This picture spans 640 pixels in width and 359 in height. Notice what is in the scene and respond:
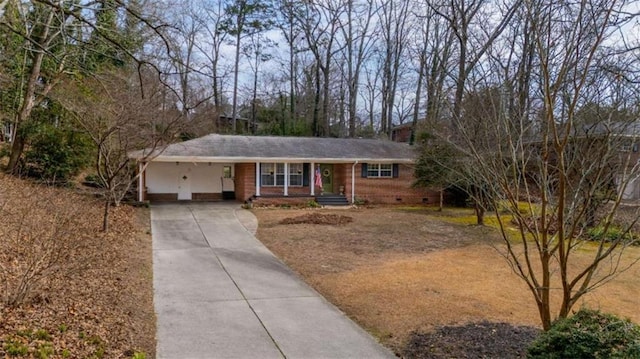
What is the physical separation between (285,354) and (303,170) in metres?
17.8

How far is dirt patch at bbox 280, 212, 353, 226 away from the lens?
16.4 meters

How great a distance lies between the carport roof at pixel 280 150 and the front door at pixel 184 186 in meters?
1.74

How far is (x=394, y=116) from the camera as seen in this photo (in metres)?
41.9

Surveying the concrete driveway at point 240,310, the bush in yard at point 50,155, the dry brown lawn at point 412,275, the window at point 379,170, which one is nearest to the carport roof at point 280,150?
the window at point 379,170

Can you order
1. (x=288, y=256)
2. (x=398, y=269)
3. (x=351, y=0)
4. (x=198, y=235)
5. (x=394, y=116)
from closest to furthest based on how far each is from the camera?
(x=398, y=269) → (x=288, y=256) → (x=198, y=235) → (x=351, y=0) → (x=394, y=116)

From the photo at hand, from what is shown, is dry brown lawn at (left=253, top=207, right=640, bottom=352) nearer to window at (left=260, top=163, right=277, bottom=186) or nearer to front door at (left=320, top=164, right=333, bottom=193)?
window at (left=260, top=163, right=277, bottom=186)

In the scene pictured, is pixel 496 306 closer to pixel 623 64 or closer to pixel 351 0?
pixel 623 64

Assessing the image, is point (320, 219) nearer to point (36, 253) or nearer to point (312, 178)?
point (312, 178)

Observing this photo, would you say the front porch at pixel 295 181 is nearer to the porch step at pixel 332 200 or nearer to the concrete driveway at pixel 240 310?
the porch step at pixel 332 200

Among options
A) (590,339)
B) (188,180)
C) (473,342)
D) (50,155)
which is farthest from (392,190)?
(590,339)

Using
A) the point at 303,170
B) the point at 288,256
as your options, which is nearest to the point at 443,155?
the point at 303,170

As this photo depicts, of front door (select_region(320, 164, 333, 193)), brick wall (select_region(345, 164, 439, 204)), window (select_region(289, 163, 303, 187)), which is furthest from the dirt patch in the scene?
front door (select_region(320, 164, 333, 193))

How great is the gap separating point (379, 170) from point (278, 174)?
5.39 meters

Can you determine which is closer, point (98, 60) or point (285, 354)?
point (285, 354)
